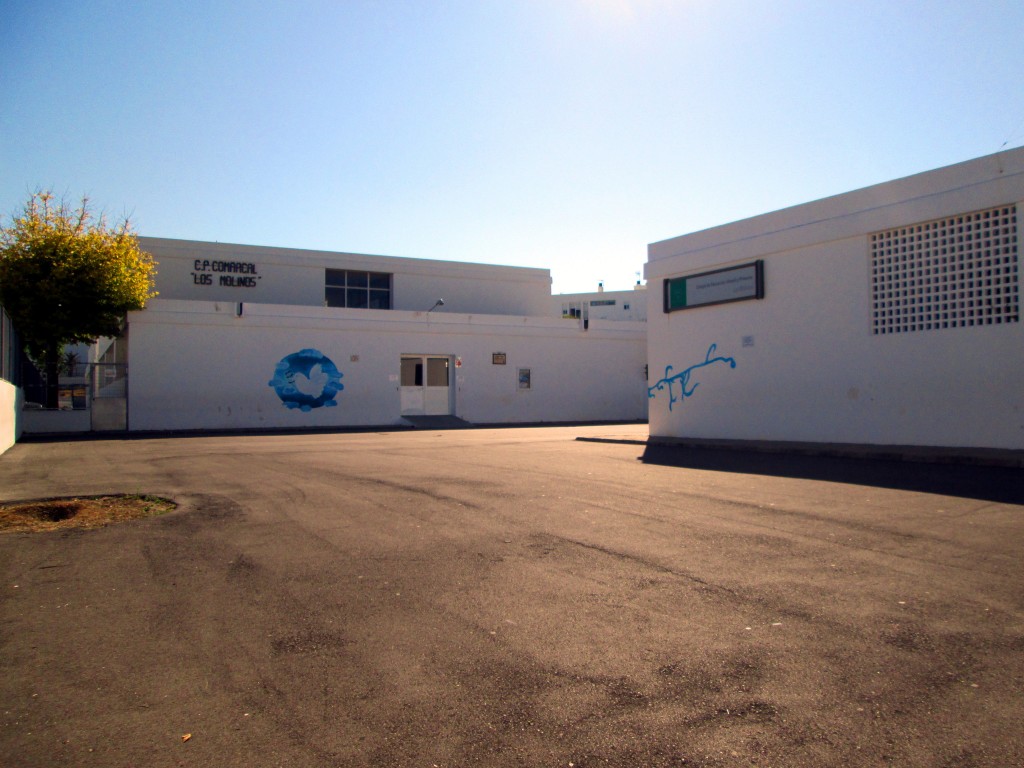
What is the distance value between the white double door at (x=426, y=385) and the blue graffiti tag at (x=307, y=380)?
2765 mm

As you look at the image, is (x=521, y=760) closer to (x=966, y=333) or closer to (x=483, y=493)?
(x=483, y=493)

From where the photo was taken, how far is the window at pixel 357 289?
36.5m

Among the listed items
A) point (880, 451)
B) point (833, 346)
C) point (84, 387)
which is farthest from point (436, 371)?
point (880, 451)

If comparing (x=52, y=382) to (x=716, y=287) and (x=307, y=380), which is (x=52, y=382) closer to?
(x=307, y=380)

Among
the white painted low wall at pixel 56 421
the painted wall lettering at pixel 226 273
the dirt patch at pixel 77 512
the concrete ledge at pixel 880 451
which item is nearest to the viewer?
the dirt patch at pixel 77 512

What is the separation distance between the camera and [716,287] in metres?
Result: 19.5

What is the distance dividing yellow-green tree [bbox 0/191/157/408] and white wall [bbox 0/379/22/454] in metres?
3.32

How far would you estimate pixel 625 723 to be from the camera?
333 cm

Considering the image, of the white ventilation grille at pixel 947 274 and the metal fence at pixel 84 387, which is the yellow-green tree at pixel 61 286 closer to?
the metal fence at pixel 84 387

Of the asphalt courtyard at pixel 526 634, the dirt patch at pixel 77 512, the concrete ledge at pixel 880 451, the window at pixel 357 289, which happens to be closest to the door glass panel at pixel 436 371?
the window at pixel 357 289

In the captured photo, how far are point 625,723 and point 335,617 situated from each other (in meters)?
2.25

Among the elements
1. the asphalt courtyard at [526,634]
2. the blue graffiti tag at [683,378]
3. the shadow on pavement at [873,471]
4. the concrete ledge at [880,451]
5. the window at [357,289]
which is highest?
the window at [357,289]

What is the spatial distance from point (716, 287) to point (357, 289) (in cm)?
2181

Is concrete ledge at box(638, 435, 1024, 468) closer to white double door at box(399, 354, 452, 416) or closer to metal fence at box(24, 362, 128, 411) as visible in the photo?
white double door at box(399, 354, 452, 416)
